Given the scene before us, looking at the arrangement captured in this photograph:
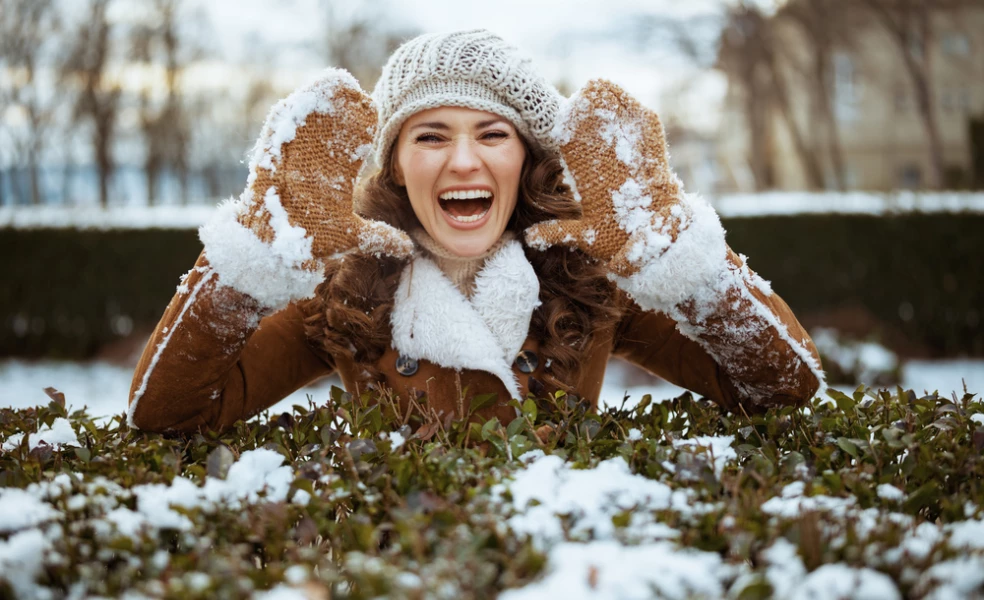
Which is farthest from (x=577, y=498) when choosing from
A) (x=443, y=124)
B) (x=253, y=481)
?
(x=443, y=124)

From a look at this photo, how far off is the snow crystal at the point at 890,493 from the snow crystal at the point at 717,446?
26 cm

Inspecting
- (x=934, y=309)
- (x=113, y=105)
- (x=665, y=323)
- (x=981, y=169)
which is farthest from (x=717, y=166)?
(x=665, y=323)

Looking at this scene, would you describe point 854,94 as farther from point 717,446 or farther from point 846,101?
point 717,446

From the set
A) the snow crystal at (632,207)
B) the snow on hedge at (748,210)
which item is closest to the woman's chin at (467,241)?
the snow crystal at (632,207)

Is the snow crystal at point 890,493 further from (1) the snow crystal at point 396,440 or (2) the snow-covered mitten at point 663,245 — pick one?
(1) the snow crystal at point 396,440

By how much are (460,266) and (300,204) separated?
58 centimetres

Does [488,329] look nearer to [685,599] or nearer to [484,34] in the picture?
[484,34]

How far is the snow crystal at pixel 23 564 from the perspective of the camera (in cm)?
120

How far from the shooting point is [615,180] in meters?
1.95

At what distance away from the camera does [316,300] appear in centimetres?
223

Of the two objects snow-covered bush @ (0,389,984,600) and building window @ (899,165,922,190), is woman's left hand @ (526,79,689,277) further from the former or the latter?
building window @ (899,165,922,190)

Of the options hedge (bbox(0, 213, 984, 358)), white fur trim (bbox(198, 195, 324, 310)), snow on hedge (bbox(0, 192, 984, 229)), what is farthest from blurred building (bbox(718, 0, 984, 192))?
white fur trim (bbox(198, 195, 324, 310))

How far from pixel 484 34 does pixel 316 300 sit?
870mm

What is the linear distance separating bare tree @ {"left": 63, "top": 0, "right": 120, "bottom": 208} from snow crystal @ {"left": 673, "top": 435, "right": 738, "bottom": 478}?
1512 centimetres
